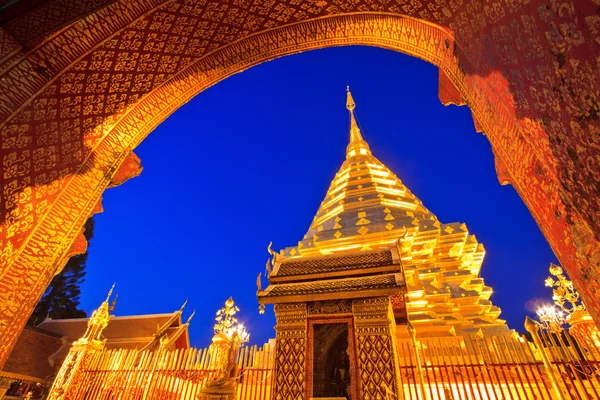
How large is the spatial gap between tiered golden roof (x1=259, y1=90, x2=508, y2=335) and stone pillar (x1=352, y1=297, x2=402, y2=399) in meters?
3.27

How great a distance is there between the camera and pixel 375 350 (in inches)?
163

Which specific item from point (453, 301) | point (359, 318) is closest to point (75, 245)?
point (359, 318)

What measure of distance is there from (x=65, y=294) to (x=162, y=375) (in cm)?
2287

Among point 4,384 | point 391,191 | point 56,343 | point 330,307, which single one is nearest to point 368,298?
point 330,307

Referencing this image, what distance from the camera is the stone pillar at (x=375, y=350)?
154 inches

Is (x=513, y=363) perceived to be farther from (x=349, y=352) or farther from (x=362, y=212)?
(x=362, y=212)

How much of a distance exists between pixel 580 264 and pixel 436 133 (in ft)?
182

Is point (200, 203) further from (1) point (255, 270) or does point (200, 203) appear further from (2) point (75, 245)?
(2) point (75, 245)

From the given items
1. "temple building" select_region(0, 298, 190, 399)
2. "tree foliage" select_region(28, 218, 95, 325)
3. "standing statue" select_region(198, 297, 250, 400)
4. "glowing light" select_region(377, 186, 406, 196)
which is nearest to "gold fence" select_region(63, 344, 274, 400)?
"standing statue" select_region(198, 297, 250, 400)

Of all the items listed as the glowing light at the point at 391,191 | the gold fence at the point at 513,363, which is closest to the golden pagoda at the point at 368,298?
the gold fence at the point at 513,363

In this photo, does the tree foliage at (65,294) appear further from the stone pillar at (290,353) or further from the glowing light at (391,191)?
the stone pillar at (290,353)

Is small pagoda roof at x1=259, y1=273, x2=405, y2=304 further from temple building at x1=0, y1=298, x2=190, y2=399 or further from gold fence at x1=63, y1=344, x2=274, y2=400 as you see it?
temple building at x1=0, y1=298, x2=190, y2=399

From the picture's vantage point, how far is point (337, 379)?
15.7 feet

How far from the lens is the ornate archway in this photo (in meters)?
2.11
